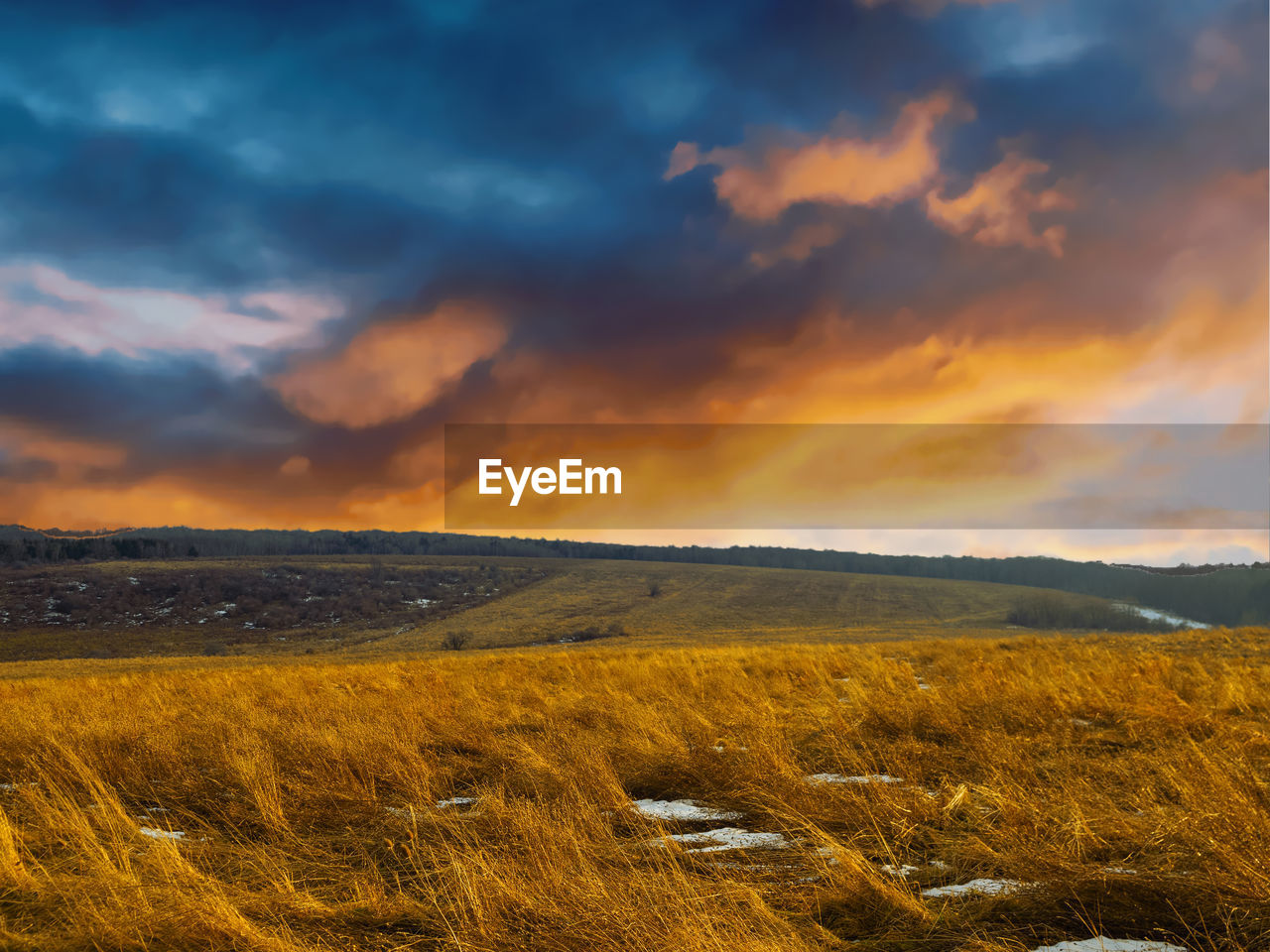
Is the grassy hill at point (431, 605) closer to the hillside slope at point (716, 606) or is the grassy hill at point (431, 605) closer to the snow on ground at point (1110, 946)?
the hillside slope at point (716, 606)

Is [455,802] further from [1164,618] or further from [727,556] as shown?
[727,556]

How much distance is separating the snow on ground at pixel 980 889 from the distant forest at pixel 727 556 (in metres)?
106

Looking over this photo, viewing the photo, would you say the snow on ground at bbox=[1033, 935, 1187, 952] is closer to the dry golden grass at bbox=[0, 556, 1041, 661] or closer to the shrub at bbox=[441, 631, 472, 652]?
the dry golden grass at bbox=[0, 556, 1041, 661]

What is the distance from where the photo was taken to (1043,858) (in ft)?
12.6

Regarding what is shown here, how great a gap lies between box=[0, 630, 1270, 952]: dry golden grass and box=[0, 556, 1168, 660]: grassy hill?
129 ft

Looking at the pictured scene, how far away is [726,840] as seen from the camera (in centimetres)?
504

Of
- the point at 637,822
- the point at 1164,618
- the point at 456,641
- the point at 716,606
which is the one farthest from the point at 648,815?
the point at 1164,618

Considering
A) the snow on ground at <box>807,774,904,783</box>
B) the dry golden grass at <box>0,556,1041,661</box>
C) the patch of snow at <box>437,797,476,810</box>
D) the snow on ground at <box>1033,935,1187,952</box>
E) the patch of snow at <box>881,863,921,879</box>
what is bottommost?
the dry golden grass at <box>0,556,1041,661</box>

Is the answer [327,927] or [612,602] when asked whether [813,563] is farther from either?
[327,927]

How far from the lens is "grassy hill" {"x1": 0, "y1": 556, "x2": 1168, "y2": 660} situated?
202 ft

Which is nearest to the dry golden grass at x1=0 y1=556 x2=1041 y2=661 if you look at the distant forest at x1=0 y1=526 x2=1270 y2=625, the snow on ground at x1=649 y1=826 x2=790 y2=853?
the distant forest at x1=0 y1=526 x2=1270 y2=625

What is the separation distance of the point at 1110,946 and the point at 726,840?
234 cm

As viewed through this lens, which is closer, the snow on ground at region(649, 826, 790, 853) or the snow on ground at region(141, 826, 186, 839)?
the snow on ground at region(649, 826, 790, 853)

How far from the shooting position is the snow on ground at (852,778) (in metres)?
5.68
